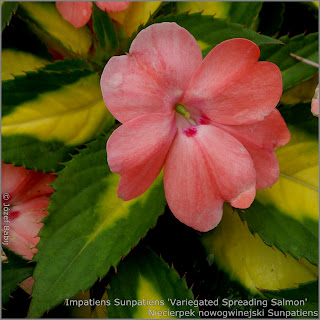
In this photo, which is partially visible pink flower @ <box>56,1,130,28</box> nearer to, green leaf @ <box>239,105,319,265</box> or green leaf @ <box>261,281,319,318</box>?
green leaf @ <box>239,105,319,265</box>

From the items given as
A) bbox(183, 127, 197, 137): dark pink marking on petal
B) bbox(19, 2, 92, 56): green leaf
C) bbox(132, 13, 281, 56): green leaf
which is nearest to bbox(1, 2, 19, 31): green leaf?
bbox(19, 2, 92, 56): green leaf

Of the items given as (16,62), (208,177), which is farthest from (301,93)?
(16,62)

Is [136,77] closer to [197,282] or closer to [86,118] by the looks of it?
[86,118]

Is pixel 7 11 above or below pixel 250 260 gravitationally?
above

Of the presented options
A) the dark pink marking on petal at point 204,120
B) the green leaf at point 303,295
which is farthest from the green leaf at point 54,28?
the green leaf at point 303,295

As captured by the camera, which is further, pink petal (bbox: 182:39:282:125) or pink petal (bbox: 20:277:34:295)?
pink petal (bbox: 20:277:34:295)

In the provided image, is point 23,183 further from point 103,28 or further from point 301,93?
point 301,93

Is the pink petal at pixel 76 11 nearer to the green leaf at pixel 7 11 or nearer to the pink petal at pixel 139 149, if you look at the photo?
the green leaf at pixel 7 11
